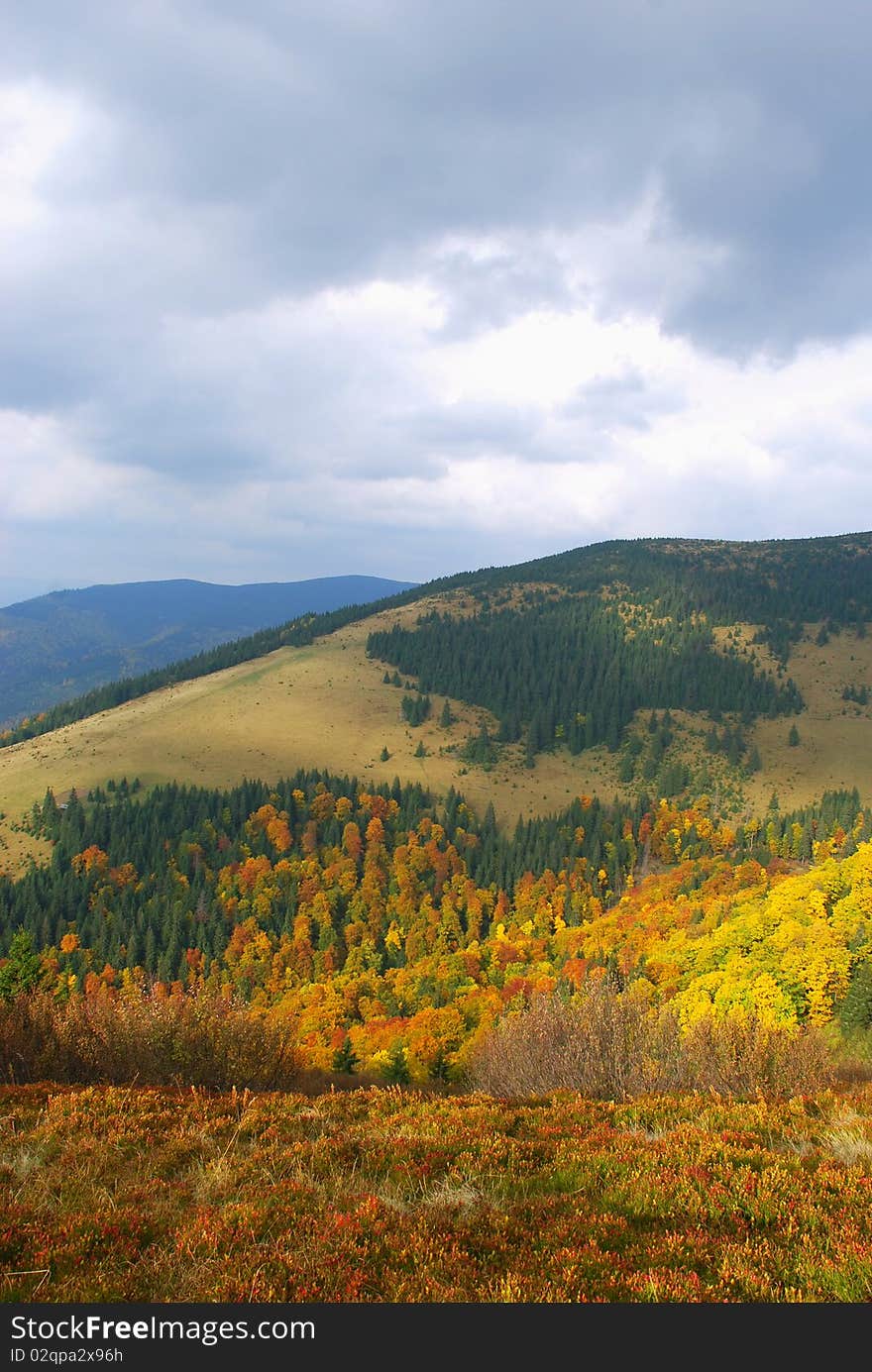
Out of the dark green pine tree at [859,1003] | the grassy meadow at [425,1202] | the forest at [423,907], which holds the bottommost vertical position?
the forest at [423,907]

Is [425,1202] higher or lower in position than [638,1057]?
higher

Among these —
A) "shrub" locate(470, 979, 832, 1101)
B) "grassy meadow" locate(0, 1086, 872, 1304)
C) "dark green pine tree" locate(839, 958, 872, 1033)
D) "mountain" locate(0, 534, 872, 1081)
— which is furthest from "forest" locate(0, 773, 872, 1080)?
"grassy meadow" locate(0, 1086, 872, 1304)

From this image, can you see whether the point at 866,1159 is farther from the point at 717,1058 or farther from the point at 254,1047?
the point at 254,1047

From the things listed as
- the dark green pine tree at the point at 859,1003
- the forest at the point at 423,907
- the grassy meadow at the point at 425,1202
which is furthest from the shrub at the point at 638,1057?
the dark green pine tree at the point at 859,1003

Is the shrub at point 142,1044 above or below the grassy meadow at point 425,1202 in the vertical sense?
below

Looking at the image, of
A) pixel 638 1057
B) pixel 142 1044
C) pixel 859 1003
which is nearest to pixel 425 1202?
pixel 142 1044

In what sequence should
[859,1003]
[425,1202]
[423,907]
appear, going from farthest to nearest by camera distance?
[423,907], [859,1003], [425,1202]

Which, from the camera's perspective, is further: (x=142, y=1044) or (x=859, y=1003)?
(x=859, y=1003)

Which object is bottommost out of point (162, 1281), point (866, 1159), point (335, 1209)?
point (866, 1159)

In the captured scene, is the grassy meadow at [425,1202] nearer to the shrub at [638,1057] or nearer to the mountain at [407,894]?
the shrub at [638,1057]

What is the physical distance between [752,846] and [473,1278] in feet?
563

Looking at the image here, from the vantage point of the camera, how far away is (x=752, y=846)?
15425cm

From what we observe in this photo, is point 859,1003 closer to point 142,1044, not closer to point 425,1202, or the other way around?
point 142,1044

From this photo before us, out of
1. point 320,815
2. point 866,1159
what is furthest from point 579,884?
point 866,1159
